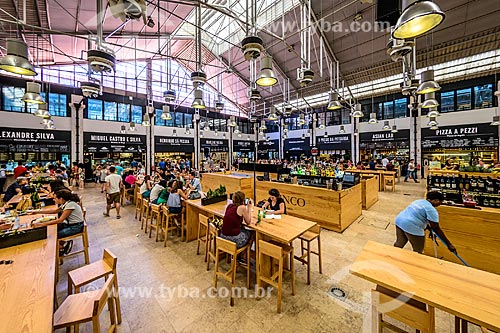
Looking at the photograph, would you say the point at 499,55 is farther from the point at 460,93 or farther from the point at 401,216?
the point at 401,216

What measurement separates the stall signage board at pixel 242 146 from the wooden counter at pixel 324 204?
16.3m

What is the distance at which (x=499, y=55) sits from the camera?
9438 mm

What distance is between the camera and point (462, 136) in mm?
12578

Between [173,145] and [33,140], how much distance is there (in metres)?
8.20

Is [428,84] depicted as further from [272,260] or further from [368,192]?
[272,260]

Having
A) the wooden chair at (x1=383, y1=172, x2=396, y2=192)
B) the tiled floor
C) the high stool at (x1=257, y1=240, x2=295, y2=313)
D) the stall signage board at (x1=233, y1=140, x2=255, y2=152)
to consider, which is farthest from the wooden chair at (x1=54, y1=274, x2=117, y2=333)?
the stall signage board at (x1=233, y1=140, x2=255, y2=152)

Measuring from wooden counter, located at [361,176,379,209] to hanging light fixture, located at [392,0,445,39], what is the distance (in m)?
5.66

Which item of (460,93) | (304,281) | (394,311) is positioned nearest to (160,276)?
(304,281)

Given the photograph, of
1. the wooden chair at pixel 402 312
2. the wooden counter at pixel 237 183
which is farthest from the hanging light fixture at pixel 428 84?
the wooden counter at pixel 237 183

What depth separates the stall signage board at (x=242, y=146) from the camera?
22078mm

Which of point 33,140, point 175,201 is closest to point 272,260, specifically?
point 175,201

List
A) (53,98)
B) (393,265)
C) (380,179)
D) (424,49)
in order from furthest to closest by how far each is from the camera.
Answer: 1. (53,98)
2. (380,179)
3. (424,49)
4. (393,265)

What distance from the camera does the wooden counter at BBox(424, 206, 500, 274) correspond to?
309cm

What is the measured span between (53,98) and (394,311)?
57.8 ft
